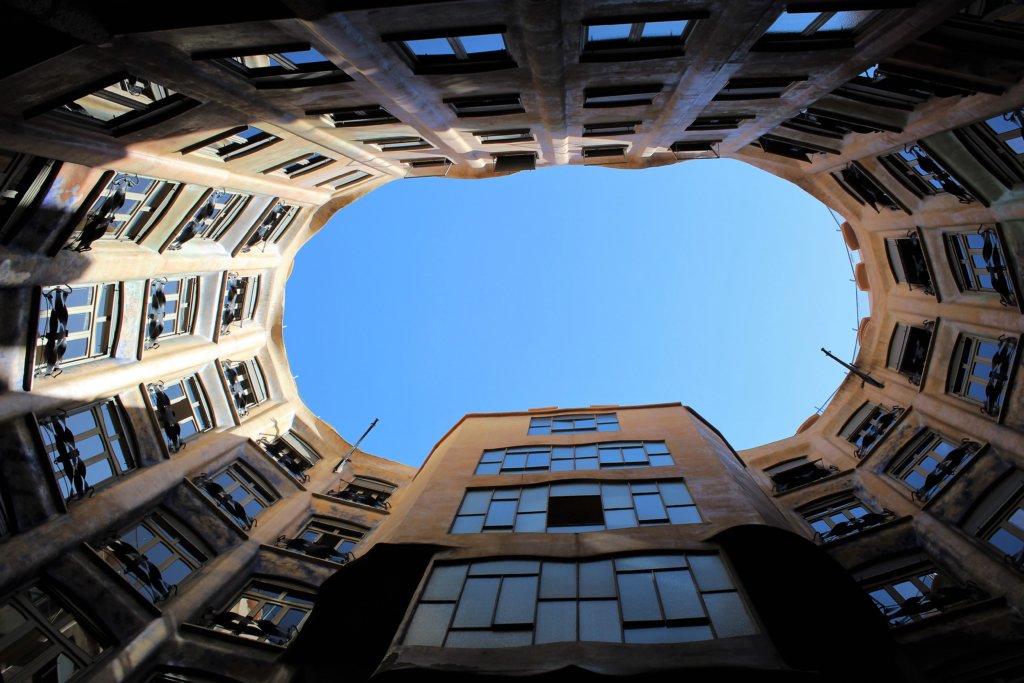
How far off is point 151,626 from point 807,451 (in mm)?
26340

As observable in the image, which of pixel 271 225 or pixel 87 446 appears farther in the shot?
pixel 271 225

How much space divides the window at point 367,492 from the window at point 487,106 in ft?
52.1

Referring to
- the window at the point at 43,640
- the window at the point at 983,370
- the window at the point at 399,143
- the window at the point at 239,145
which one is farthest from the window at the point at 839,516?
the window at the point at 239,145

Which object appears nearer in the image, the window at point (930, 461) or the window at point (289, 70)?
the window at point (289, 70)

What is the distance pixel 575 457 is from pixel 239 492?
12.7 meters

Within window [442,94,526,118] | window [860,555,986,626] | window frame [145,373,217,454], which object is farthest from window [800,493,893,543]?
window frame [145,373,217,454]

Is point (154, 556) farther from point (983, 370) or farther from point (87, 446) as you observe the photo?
point (983, 370)

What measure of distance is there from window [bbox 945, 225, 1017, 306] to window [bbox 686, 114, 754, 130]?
761 cm

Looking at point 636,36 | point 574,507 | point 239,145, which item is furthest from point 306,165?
point 574,507

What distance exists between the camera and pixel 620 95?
15.8 meters

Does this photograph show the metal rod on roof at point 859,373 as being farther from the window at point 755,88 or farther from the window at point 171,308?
the window at point 171,308

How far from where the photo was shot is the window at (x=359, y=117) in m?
16.0

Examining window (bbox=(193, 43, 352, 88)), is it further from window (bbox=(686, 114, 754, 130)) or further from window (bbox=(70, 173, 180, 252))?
window (bbox=(686, 114, 754, 130))

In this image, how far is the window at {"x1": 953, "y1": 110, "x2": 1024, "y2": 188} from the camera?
520 inches
